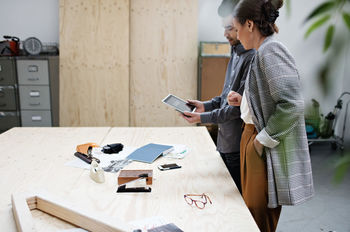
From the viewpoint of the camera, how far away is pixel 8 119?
170 inches

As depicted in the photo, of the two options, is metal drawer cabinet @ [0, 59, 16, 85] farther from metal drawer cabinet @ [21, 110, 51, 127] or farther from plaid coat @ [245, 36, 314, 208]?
plaid coat @ [245, 36, 314, 208]

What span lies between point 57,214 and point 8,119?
3.64 metres

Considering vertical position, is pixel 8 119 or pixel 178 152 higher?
pixel 178 152

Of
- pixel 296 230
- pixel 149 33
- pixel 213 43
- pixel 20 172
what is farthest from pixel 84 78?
pixel 296 230

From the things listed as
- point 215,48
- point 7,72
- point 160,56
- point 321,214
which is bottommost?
point 321,214

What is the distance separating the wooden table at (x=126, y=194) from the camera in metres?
1.18

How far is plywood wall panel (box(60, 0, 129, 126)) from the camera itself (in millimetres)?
4277

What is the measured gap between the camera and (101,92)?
14.4ft

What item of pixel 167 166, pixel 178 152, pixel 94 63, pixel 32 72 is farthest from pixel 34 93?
pixel 167 166

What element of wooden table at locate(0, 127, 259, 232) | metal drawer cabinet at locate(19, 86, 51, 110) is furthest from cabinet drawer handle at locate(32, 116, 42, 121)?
wooden table at locate(0, 127, 259, 232)

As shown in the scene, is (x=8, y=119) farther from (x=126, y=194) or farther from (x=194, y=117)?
(x=126, y=194)

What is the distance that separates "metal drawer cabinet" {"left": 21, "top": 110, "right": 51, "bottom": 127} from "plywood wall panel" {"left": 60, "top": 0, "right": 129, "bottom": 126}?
198 millimetres

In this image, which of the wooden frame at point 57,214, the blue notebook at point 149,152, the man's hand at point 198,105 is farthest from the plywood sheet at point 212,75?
the wooden frame at point 57,214

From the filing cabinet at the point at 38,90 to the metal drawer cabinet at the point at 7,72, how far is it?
0.25 ft
